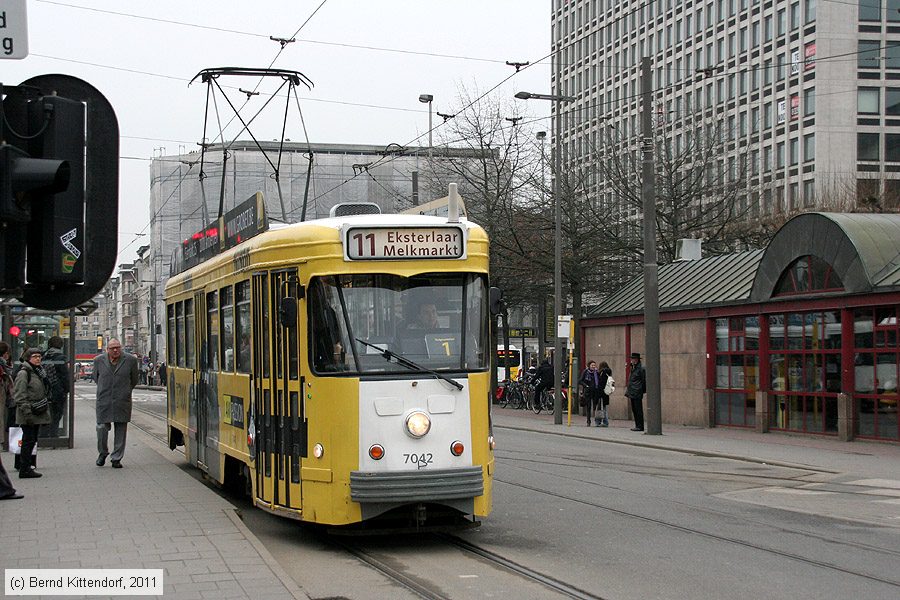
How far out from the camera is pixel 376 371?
978cm

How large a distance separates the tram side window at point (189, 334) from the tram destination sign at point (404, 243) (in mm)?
5853

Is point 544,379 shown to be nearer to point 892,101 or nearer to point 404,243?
point 404,243

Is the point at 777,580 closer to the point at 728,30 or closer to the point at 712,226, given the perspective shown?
the point at 712,226

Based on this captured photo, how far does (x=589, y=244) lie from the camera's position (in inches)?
1583

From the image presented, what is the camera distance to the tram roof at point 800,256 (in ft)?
73.3

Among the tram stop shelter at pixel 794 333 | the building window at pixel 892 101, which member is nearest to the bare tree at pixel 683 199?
the tram stop shelter at pixel 794 333

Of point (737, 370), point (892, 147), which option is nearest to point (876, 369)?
point (737, 370)

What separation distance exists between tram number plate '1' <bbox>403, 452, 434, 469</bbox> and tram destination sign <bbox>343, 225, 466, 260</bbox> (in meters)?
1.70

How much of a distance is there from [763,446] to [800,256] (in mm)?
4595

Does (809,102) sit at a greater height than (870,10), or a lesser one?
lesser

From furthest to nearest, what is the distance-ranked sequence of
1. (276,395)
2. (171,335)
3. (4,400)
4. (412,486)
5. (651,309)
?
(651,309), (171,335), (4,400), (276,395), (412,486)

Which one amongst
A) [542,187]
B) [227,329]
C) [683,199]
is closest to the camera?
[227,329]

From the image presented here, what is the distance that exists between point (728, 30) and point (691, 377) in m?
54.6

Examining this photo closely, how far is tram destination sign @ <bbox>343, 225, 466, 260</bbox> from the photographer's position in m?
9.98
